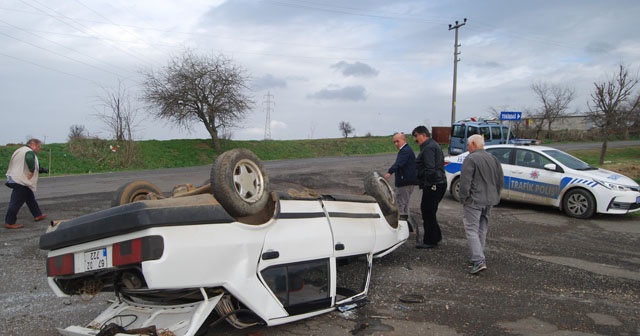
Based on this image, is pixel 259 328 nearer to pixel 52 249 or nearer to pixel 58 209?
pixel 52 249

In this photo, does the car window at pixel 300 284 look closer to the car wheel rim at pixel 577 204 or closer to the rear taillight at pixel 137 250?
the rear taillight at pixel 137 250

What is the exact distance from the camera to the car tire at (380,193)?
16.1 ft

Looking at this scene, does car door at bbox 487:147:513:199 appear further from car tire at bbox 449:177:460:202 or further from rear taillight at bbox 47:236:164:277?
rear taillight at bbox 47:236:164:277

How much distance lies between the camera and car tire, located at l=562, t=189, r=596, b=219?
27.9 feet

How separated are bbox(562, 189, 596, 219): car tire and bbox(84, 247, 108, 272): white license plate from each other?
8.71 m

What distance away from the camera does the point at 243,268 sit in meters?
3.09

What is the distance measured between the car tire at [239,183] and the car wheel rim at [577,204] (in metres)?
7.60

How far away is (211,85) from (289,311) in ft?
91.7

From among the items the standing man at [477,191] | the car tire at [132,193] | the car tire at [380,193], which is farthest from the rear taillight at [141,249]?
the standing man at [477,191]

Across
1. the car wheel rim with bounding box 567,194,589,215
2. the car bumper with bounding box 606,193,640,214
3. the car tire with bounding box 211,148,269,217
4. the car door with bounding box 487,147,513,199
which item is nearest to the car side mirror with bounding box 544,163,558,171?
the car wheel rim with bounding box 567,194,589,215

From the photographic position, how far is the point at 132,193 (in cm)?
381

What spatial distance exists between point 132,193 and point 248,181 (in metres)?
1.16

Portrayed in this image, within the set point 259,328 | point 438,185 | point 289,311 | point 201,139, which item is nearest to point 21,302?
point 259,328

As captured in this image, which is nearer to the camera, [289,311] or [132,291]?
[132,291]
